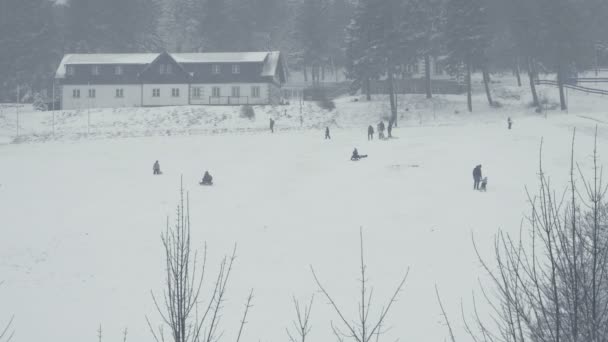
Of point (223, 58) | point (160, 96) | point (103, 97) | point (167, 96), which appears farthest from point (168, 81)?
point (103, 97)

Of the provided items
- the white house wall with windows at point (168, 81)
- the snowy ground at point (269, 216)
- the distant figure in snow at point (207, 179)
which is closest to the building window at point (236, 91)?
the white house wall with windows at point (168, 81)

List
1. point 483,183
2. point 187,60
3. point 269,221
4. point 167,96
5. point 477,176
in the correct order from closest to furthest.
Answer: point 269,221 → point 483,183 → point 477,176 → point 167,96 → point 187,60

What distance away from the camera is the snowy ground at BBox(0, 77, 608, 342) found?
13.6m

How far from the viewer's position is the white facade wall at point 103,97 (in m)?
58.6

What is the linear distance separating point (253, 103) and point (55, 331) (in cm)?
4647

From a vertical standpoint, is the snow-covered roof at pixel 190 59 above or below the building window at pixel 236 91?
above

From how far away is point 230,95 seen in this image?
58.3 meters

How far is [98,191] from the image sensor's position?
84.2 feet

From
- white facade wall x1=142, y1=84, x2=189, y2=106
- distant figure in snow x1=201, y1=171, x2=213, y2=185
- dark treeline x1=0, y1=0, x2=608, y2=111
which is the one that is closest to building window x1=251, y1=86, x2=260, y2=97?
white facade wall x1=142, y1=84, x2=189, y2=106

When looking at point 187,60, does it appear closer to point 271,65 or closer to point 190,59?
point 190,59

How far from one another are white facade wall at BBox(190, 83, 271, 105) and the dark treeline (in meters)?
10.2

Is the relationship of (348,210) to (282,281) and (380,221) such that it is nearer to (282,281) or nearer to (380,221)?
(380,221)

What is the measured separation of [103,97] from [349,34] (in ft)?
95.9

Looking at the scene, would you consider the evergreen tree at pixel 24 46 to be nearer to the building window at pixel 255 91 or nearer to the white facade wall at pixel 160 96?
the white facade wall at pixel 160 96
